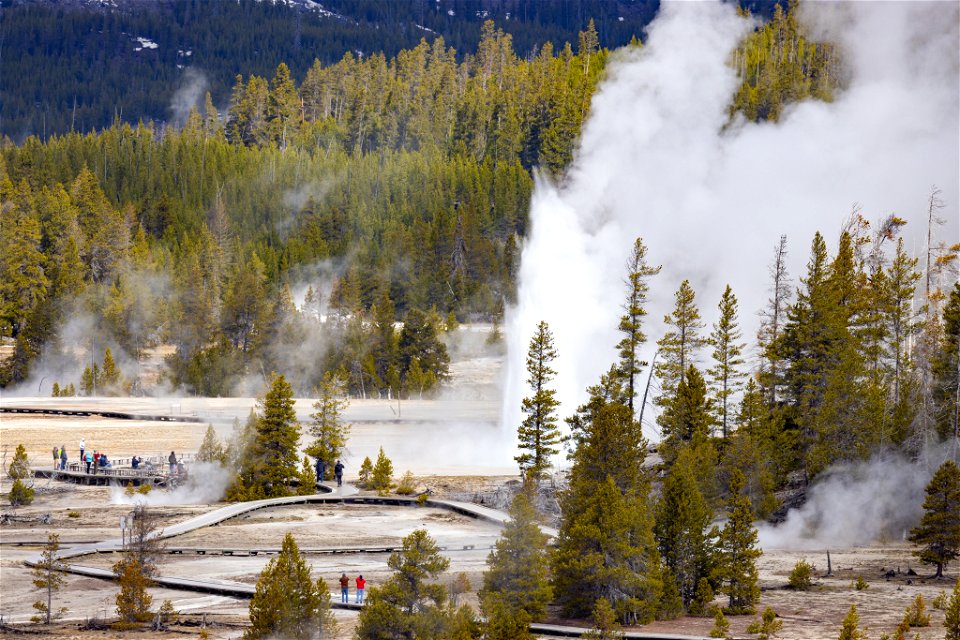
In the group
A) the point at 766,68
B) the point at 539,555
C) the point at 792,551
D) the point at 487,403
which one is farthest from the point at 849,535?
the point at 766,68

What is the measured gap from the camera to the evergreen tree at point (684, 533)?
134 feet

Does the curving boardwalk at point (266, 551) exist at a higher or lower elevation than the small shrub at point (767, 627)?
higher

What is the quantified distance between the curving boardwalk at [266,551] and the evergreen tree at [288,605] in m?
5.19

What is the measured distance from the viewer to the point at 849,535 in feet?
171

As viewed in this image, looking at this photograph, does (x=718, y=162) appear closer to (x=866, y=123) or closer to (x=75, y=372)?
(x=866, y=123)

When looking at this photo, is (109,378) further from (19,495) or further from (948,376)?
(948,376)

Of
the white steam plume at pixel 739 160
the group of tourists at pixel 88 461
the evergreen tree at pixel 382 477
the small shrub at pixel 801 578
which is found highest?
the white steam plume at pixel 739 160

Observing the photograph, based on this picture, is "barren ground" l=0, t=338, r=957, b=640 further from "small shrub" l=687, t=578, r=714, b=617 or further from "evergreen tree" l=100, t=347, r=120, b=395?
"evergreen tree" l=100, t=347, r=120, b=395

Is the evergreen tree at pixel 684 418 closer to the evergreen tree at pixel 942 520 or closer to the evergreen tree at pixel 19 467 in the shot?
the evergreen tree at pixel 942 520

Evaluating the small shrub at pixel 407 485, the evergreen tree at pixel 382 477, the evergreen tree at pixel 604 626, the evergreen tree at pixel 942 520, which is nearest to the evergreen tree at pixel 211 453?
the evergreen tree at pixel 382 477

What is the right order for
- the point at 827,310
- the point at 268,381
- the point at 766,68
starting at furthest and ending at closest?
the point at 766,68
the point at 268,381
the point at 827,310

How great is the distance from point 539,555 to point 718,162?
79.4 m

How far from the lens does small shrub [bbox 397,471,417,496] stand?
57.7 metres

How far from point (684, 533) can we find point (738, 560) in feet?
5.93
